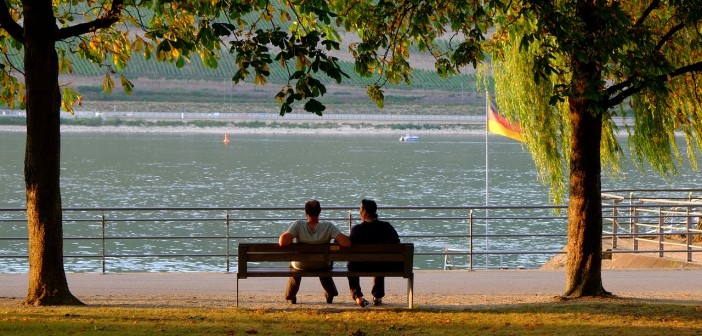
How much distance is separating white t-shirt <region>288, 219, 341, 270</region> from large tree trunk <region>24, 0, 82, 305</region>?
1.98m

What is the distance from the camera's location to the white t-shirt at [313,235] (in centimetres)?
996

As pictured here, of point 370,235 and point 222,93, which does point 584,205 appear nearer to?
point 370,235

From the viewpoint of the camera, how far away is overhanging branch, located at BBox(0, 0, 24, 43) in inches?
400

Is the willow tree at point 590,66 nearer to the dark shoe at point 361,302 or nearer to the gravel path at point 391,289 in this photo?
the gravel path at point 391,289

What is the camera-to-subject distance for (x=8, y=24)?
10.2m

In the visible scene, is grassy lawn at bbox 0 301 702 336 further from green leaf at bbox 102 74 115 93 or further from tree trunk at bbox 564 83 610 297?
green leaf at bbox 102 74 115 93

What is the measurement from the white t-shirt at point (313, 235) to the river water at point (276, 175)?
1135cm

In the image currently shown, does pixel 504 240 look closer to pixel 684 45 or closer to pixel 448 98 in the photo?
pixel 684 45

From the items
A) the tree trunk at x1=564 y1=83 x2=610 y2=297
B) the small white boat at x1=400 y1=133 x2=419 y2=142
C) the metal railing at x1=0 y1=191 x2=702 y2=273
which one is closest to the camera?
the tree trunk at x1=564 y1=83 x2=610 y2=297

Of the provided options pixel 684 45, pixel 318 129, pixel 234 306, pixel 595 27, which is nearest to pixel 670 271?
pixel 684 45

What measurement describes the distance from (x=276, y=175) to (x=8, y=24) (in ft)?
244

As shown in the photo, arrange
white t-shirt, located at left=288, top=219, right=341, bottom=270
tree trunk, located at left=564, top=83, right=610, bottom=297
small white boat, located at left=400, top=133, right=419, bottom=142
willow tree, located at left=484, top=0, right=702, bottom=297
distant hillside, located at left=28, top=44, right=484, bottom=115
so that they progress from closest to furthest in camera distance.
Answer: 1. willow tree, located at left=484, top=0, right=702, bottom=297
2. white t-shirt, located at left=288, top=219, right=341, bottom=270
3. tree trunk, located at left=564, top=83, right=610, bottom=297
4. distant hillside, located at left=28, top=44, right=484, bottom=115
5. small white boat, located at left=400, top=133, right=419, bottom=142

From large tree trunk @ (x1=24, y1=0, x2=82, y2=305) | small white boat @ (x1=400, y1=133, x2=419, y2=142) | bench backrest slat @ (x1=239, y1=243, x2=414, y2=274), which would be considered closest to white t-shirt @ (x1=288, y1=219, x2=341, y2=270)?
bench backrest slat @ (x1=239, y1=243, x2=414, y2=274)

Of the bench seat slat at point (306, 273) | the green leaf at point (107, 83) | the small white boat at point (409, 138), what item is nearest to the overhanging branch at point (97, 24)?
the green leaf at point (107, 83)
